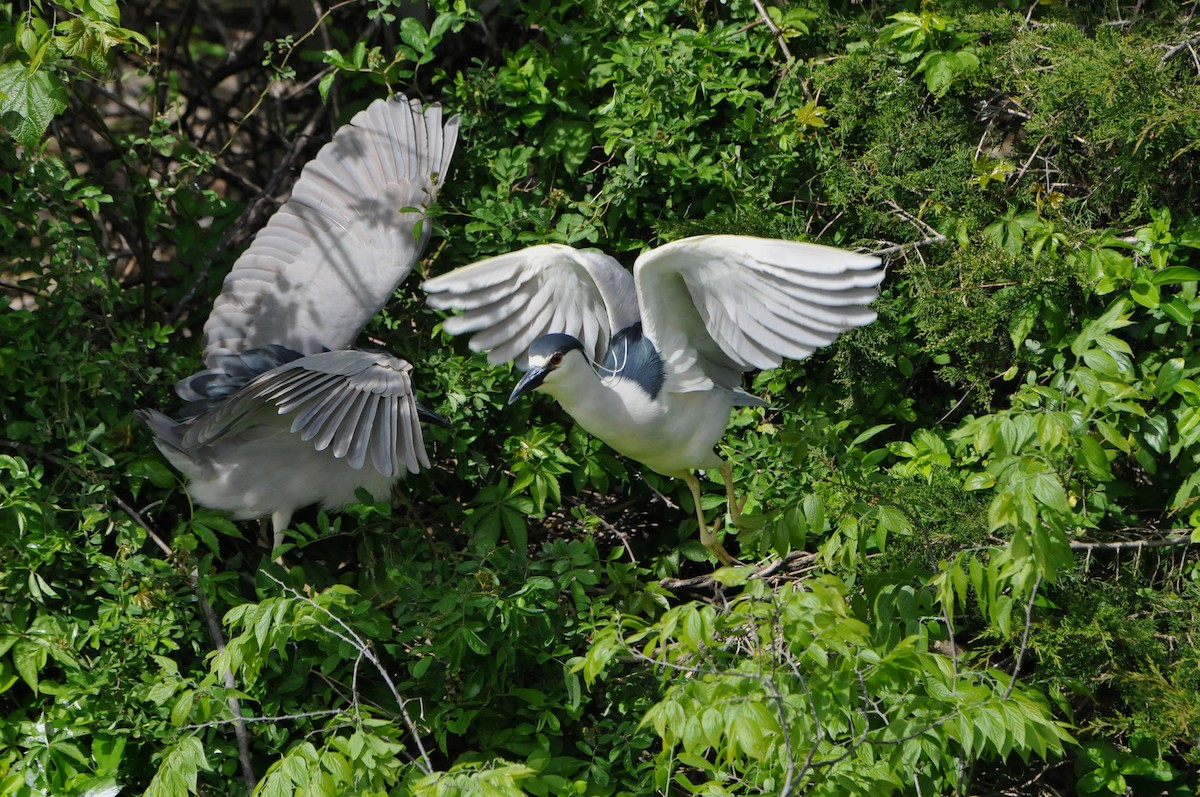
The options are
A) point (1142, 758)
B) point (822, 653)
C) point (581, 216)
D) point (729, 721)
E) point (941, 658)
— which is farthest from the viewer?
point (581, 216)

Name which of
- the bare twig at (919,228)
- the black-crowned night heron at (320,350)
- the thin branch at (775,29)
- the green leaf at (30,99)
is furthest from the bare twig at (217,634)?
the thin branch at (775,29)

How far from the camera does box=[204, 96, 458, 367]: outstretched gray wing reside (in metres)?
3.22

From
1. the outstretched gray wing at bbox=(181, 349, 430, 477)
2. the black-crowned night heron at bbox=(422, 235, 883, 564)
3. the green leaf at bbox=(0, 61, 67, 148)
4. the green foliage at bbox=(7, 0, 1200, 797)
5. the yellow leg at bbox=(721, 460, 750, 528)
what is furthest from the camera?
the yellow leg at bbox=(721, 460, 750, 528)

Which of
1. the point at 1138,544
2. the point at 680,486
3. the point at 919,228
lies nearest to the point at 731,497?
the point at 680,486

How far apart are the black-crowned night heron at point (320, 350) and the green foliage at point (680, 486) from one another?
0.37ft

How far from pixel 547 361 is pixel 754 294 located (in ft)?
1.48

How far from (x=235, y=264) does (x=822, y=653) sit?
7.14 feet

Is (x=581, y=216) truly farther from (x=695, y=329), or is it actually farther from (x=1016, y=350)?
(x=1016, y=350)

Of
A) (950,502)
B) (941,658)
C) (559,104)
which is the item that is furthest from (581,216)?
(941,658)

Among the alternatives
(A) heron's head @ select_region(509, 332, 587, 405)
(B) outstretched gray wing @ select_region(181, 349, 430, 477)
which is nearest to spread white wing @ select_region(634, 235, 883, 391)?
(A) heron's head @ select_region(509, 332, 587, 405)

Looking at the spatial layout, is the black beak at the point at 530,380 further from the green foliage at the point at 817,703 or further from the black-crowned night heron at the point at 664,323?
the green foliage at the point at 817,703

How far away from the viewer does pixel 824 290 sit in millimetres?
2312

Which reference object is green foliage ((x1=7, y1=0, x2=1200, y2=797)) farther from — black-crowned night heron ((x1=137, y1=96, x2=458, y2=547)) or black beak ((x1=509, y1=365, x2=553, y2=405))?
black beak ((x1=509, y1=365, x2=553, y2=405))

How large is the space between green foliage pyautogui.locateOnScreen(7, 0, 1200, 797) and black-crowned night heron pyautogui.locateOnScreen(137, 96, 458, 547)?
0.11m
